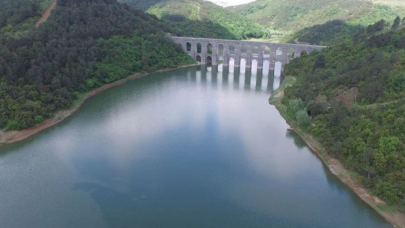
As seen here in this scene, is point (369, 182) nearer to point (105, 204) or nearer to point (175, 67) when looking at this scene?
point (105, 204)

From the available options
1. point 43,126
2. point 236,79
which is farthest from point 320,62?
point 43,126

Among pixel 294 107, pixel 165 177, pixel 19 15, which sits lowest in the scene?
pixel 165 177

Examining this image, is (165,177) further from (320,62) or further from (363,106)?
(320,62)

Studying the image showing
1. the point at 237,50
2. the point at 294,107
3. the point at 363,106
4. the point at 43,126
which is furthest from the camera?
the point at 237,50

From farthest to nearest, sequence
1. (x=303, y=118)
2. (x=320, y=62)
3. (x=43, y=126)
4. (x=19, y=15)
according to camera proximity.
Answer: (x=19, y=15)
(x=320, y=62)
(x=43, y=126)
(x=303, y=118)

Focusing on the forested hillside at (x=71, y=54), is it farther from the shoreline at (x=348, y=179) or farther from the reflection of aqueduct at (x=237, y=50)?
the shoreline at (x=348, y=179)

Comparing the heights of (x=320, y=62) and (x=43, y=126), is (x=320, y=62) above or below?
above
